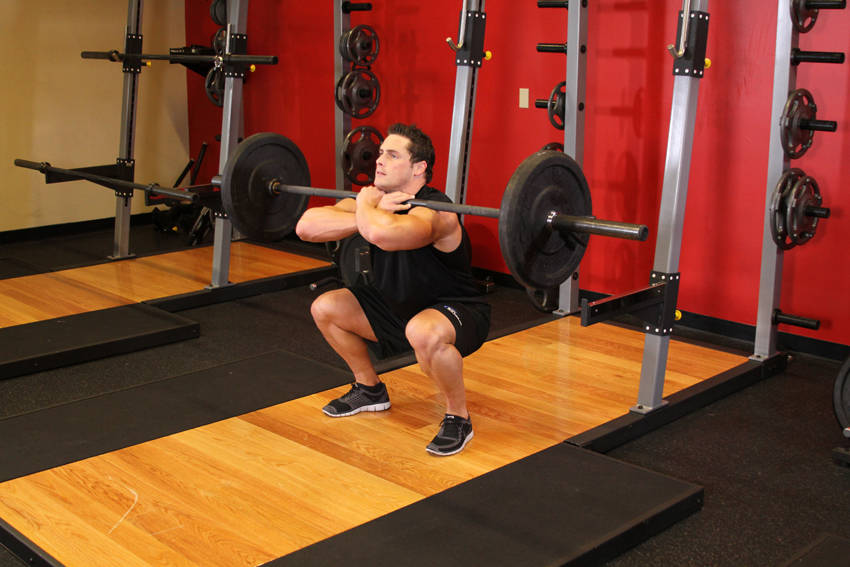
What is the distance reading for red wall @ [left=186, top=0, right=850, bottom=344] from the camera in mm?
3914

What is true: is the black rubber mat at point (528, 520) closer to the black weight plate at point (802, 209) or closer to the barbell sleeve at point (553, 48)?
the black weight plate at point (802, 209)

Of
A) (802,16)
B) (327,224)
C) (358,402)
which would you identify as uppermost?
(802,16)

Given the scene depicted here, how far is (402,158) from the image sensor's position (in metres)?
2.90

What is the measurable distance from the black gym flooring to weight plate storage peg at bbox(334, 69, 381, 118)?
1.34 m

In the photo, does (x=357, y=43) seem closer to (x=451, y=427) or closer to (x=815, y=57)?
(x=815, y=57)

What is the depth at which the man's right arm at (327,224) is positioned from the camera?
3.04m

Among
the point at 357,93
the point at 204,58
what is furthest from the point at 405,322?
the point at 204,58

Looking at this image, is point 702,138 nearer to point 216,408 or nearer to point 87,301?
point 216,408

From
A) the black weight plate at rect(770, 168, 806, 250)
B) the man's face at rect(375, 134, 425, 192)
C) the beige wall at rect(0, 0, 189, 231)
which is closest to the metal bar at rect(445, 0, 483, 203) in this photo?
the man's face at rect(375, 134, 425, 192)

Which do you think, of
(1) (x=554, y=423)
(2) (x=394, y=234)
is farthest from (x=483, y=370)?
(2) (x=394, y=234)

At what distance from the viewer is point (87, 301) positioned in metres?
4.77

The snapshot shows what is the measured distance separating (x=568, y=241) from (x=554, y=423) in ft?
2.39

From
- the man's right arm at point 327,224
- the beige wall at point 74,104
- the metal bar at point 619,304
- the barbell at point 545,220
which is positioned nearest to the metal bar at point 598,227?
the barbell at point 545,220

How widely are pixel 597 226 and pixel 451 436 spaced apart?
2.75 feet
